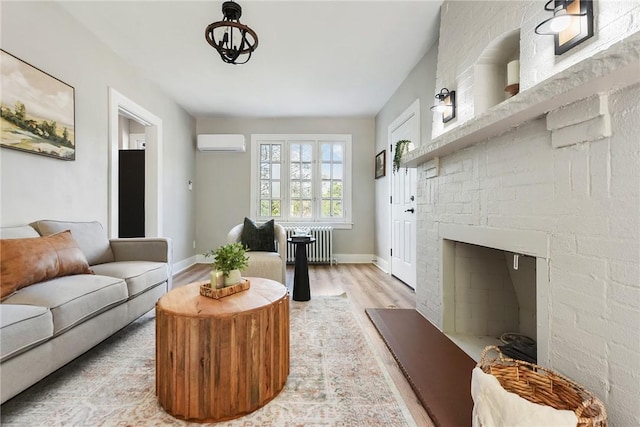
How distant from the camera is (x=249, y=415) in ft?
4.23

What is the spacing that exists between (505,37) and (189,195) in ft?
15.2

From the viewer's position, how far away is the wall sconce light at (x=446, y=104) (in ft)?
7.15

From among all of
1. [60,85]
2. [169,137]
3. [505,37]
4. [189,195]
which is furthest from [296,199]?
[505,37]

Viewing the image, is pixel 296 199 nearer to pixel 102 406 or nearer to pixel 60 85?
pixel 60 85

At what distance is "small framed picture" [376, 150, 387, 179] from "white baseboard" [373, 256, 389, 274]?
4.44ft

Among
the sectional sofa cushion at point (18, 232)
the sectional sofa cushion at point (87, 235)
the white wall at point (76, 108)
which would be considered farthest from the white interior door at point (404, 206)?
the sectional sofa cushion at point (18, 232)

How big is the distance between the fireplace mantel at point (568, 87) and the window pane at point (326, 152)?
3.64 m

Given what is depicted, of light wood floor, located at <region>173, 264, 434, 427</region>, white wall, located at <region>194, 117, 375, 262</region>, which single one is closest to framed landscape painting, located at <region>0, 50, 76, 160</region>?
light wood floor, located at <region>173, 264, 434, 427</region>

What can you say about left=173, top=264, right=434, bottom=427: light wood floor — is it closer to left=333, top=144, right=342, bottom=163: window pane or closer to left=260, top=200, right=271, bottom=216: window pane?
left=260, top=200, right=271, bottom=216: window pane

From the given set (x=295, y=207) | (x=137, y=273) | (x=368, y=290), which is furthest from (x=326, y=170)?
(x=137, y=273)

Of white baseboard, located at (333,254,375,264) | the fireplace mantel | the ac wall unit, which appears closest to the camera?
the fireplace mantel

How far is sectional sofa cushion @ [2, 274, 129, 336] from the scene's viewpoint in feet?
4.70

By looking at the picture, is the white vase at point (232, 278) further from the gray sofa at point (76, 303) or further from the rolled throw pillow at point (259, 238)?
the rolled throw pillow at point (259, 238)

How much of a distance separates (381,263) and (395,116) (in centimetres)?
224
